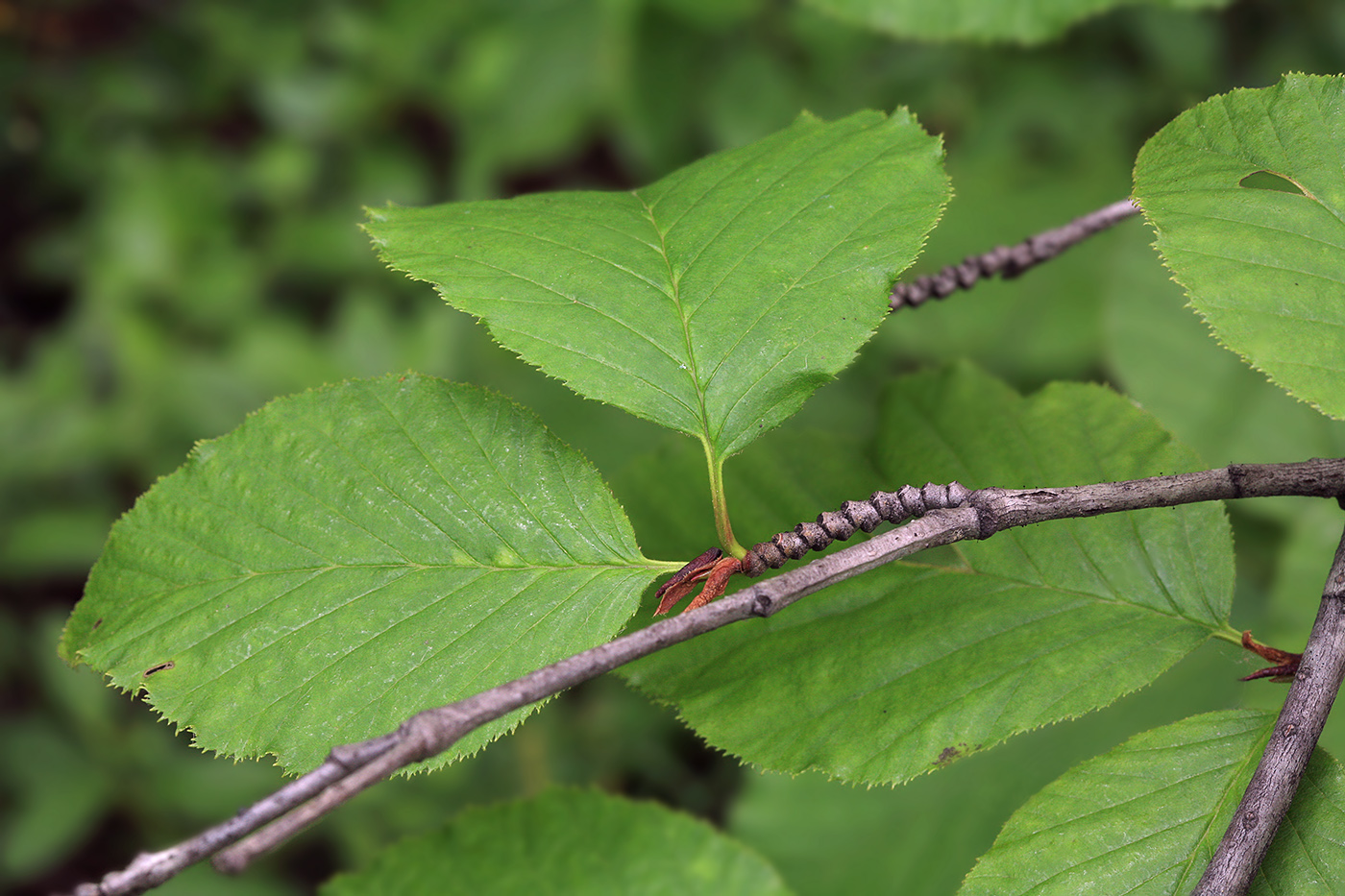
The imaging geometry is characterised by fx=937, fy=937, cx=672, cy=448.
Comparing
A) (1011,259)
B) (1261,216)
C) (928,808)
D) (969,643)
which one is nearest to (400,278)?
(928,808)

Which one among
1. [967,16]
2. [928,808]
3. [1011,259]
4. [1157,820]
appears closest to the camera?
[1157,820]

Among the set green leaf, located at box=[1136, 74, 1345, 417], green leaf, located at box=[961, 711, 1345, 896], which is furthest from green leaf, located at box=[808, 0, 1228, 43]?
green leaf, located at box=[961, 711, 1345, 896]

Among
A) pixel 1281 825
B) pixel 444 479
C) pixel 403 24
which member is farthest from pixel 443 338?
pixel 1281 825

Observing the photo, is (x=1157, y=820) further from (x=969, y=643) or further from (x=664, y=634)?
(x=664, y=634)

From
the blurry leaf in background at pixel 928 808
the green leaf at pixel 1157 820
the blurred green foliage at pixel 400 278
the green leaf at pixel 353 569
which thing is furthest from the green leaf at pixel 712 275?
the blurred green foliage at pixel 400 278

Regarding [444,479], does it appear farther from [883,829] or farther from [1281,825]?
[883,829]

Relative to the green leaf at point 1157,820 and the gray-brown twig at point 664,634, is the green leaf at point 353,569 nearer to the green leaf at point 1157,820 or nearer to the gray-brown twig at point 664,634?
the gray-brown twig at point 664,634
